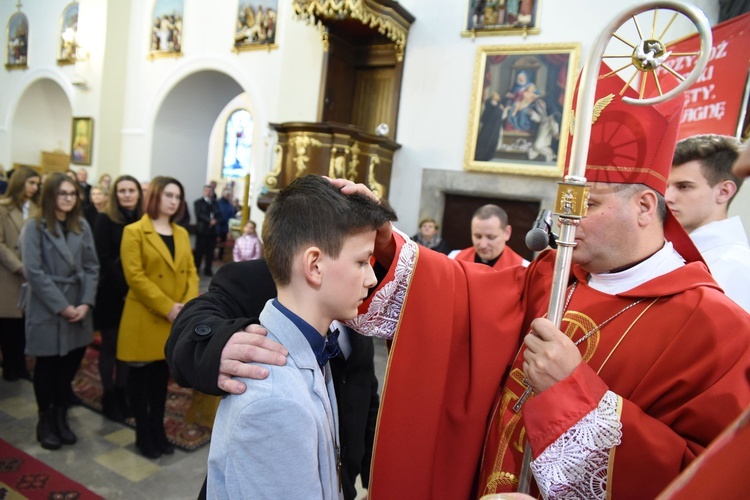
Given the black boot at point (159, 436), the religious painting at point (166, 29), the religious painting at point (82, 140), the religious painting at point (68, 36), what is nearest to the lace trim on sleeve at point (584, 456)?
the black boot at point (159, 436)

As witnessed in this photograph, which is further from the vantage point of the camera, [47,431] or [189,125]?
[189,125]

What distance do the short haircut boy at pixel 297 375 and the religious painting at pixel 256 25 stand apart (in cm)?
800

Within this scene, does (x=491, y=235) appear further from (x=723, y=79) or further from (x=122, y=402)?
(x=122, y=402)

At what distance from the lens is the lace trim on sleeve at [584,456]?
1023mm

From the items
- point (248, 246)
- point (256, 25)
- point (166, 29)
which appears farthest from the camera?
point (166, 29)

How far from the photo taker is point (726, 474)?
20.0 inches

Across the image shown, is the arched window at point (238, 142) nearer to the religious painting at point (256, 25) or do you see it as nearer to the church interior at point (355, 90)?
the church interior at point (355, 90)

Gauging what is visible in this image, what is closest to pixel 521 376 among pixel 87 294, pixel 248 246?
pixel 87 294

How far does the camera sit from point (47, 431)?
9.59ft

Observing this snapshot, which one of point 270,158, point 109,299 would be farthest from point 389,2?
point 109,299

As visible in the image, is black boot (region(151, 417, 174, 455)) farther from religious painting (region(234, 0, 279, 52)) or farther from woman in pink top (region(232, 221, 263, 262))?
religious painting (region(234, 0, 279, 52))

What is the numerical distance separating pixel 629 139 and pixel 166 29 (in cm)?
1010

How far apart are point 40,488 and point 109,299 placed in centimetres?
128

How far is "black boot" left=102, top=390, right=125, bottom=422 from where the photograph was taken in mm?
3340
